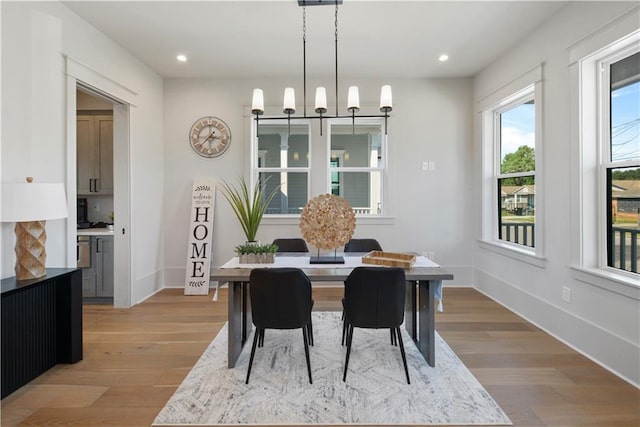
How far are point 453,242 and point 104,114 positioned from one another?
503cm

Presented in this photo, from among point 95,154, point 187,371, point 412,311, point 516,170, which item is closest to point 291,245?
point 412,311

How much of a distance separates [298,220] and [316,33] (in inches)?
91.2

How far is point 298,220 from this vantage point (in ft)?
15.0

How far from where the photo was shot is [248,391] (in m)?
2.08

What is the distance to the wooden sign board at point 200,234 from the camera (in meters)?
4.36

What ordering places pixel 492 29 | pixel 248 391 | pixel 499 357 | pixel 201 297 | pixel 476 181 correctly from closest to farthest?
pixel 248 391 → pixel 499 357 → pixel 492 29 → pixel 201 297 → pixel 476 181

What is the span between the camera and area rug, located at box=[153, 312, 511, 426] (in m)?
1.83

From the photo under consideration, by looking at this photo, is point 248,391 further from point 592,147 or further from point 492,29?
point 492,29

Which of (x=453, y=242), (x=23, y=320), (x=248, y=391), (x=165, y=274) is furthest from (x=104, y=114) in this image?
(x=453, y=242)

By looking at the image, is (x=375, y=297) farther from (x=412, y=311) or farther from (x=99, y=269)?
(x=99, y=269)

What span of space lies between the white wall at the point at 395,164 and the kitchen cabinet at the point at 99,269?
78 centimetres

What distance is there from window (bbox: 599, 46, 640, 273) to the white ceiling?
2.70 ft

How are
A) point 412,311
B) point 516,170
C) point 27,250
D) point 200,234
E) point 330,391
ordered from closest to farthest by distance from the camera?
point 330,391, point 27,250, point 412,311, point 516,170, point 200,234

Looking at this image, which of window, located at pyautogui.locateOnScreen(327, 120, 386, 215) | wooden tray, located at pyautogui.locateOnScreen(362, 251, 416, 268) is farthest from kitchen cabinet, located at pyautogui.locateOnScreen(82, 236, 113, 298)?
wooden tray, located at pyautogui.locateOnScreen(362, 251, 416, 268)
